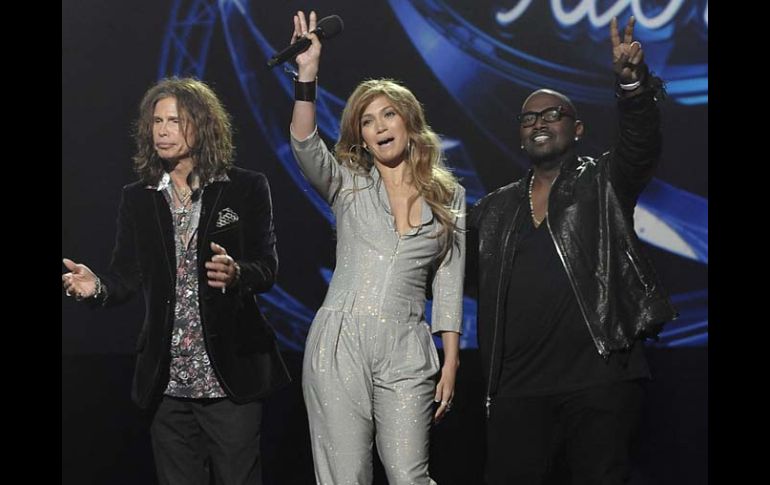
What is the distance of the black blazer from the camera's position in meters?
3.33

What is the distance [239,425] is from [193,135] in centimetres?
101

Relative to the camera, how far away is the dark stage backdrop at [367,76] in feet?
15.1

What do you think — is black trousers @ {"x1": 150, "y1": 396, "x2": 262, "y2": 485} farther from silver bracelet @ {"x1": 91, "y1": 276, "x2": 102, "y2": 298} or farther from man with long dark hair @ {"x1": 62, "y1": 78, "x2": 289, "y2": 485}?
silver bracelet @ {"x1": 91, "y1": 276, "x2": 102, "y2": 298}

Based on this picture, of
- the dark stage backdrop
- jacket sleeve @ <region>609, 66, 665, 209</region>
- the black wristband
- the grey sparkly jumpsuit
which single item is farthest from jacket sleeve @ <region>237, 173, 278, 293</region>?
jacket sleeve @ <region>609, 66, 665, 209</region>

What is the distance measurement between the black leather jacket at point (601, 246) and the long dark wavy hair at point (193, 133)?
961 millimetres

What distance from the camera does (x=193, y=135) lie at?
3.58 metres

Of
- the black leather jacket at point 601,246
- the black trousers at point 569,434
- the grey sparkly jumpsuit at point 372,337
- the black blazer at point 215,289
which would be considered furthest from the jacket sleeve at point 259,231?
the black trousers at point 569,434

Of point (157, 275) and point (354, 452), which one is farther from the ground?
point (157, 275)

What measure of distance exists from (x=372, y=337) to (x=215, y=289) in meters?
0.64

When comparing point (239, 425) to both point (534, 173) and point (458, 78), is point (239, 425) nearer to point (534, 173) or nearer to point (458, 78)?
point (534, 173)

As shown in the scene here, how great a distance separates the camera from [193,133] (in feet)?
11.7

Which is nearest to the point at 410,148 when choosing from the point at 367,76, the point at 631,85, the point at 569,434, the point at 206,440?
the point at 631,85

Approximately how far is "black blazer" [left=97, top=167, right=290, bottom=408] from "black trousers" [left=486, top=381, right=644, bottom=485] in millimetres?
764
